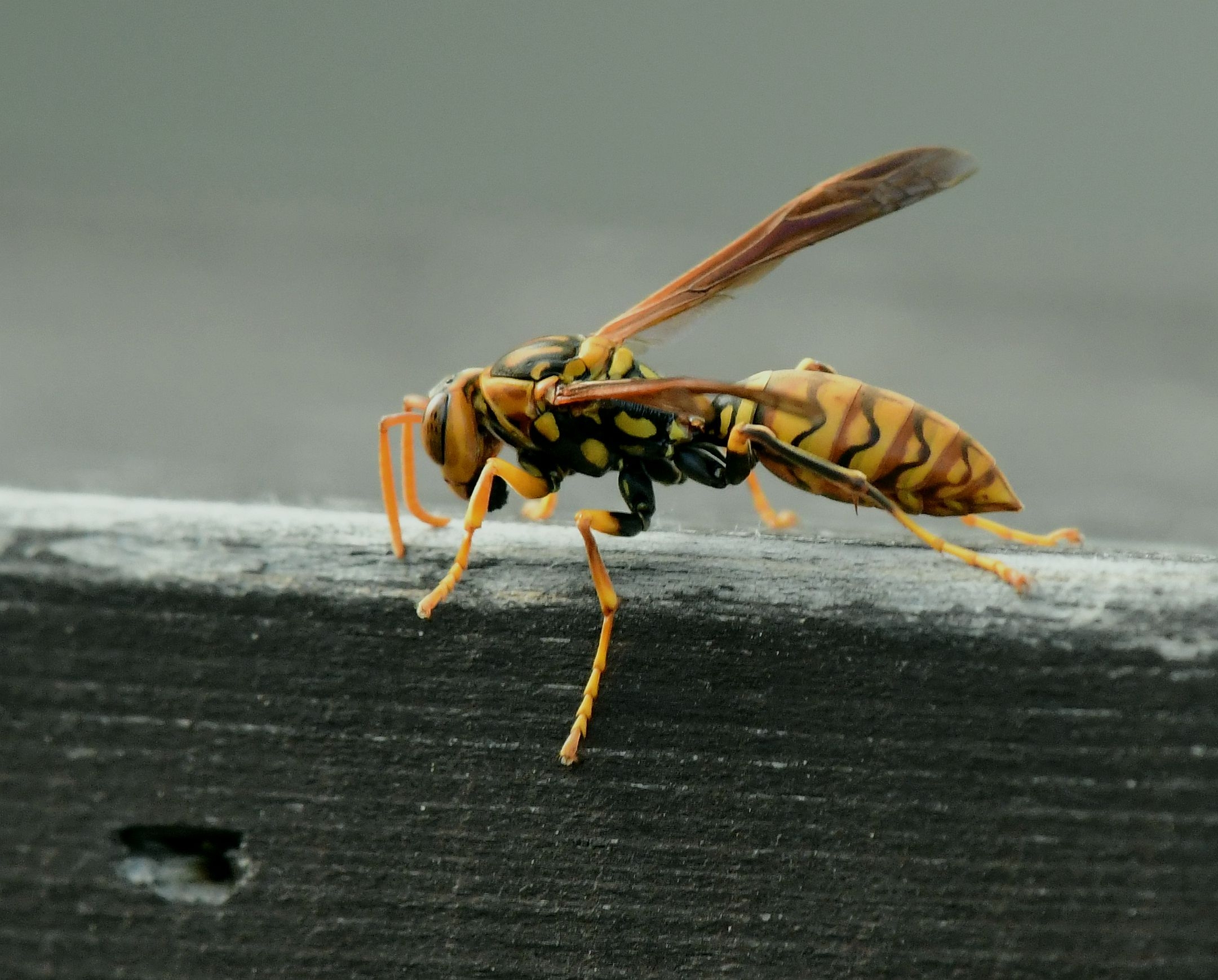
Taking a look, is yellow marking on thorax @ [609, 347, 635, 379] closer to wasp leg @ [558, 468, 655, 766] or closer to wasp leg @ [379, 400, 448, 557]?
wasp leg @ [379, 400, 448, 557]

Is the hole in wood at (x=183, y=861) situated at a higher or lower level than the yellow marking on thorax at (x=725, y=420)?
lower

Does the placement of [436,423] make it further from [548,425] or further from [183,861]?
[183,861]

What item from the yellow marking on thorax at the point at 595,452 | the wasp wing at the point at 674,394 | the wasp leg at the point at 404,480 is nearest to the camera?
the wasp leg at the point at 404,480

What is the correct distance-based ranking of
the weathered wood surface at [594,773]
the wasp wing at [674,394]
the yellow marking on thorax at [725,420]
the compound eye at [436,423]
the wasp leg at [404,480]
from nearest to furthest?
1. the weathered wood surface at [594,773]
2. the wasp leg at [404,480]
3. the wasp wing at [674,394]
4. the compound eye at [436,423]
5. the yellow marking on thorax at [725,420]

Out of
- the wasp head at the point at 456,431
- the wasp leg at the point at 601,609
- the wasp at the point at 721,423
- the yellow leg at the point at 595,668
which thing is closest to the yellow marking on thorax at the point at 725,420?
the wasp at the point at 721,423

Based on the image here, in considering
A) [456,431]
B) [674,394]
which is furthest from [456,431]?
[674,394]

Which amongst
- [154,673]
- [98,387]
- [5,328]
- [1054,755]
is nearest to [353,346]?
[98,387]

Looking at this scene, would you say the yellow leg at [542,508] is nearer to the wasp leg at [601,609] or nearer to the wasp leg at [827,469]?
the wasp leg at [827,469]
